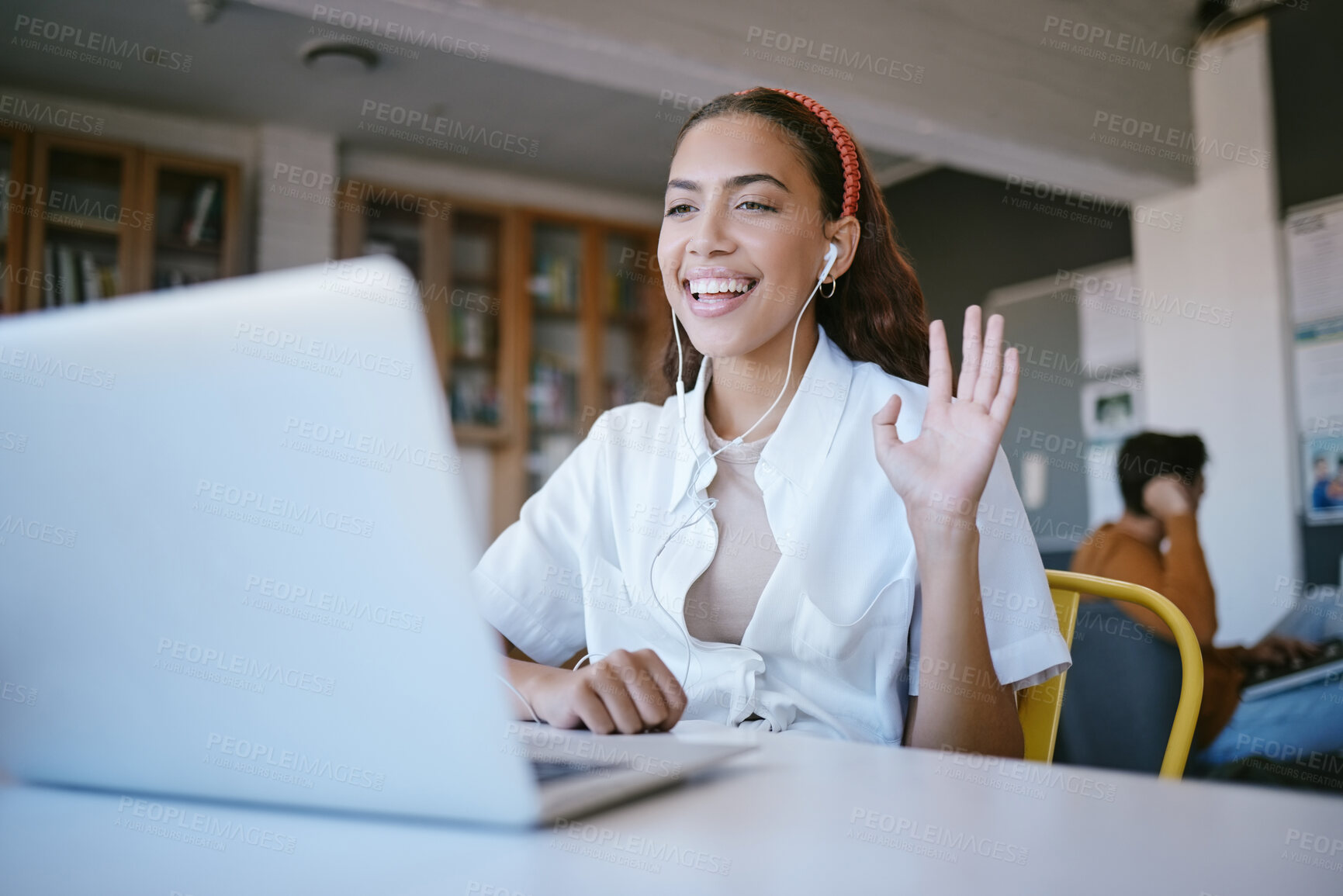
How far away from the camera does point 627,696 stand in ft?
2.87

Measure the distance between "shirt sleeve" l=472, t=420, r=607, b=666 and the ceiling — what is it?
171cm

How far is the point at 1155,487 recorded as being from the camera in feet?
10.8

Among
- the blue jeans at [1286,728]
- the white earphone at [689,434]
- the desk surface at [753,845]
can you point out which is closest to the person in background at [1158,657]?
the blue jeans at [1286,728]

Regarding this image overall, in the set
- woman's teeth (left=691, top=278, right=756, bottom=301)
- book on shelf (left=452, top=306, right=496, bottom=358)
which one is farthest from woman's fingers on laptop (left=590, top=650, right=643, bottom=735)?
book on shelf (left=452, top=306, right=496, bottom=358)

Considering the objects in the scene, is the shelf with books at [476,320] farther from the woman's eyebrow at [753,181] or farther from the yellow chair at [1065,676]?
the yellow chair at [1065,676]

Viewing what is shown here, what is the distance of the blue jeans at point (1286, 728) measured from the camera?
2369 millimetres

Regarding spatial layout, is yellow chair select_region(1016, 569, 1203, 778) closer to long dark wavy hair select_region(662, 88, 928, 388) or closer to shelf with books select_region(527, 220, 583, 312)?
long dark wavy hair select_region(662, 88, 928, 388)

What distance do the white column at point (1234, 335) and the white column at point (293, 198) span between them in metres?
3.84

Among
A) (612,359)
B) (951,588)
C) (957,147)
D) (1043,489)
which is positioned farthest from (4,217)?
(1043,489)

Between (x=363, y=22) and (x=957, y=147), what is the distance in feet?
7.00

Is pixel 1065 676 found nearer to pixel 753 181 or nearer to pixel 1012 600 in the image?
pixel 1012 600

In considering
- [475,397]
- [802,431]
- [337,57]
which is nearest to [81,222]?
[337,57]

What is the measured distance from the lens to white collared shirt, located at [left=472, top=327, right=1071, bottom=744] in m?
1.17

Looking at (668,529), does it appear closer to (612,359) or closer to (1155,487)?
(1155,487)
